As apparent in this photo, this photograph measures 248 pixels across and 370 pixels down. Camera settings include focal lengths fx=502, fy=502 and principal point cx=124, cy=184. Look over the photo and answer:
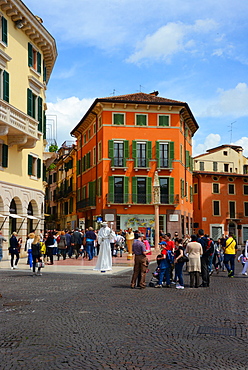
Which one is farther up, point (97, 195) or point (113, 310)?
point (97, 195)

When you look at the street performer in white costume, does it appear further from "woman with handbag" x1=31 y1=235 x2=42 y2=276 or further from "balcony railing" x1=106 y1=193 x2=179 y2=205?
"balcony railing" x1=106 y1=193 x2=179 y2=205

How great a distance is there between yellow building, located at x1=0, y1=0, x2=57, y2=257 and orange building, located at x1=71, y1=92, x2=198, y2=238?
1610 cm

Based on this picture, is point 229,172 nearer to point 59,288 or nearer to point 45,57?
point 45,57

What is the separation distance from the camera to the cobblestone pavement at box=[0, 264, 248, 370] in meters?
6.39

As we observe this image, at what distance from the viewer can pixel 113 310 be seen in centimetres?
1053

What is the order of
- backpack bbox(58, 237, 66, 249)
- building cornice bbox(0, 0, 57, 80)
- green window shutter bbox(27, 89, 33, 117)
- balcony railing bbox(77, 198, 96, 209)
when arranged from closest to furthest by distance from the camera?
building cornice bbox(0, 0, 57, 80), backpack bbox(58, 237, 66, 249), green window shutter bbox(27, 89, 33, 117), balcony railing bbox(77, 198, 96, 209)

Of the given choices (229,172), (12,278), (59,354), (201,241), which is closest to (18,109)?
(12,278)

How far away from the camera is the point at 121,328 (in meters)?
8.55

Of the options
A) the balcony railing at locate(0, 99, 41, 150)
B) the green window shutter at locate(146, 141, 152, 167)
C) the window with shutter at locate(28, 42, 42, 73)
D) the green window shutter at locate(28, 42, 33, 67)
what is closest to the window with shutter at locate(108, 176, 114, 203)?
the green window shutter at locate(146, 141, 152, 167)

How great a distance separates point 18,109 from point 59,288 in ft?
48.5

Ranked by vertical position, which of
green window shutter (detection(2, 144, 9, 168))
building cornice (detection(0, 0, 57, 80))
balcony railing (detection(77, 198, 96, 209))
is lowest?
balcony railing (detection(77, 198, 96, 209))

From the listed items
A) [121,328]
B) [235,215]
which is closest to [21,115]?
[121,328]

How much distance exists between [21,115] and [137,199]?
23140 mm

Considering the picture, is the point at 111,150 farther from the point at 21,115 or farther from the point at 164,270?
the point at 164,270
